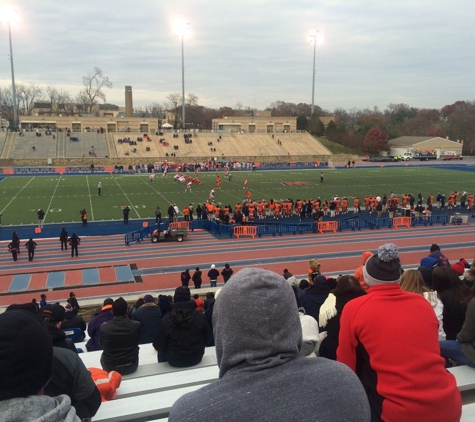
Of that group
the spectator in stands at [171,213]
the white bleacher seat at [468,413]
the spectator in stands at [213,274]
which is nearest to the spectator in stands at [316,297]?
the white bleacher seat at [468,413]

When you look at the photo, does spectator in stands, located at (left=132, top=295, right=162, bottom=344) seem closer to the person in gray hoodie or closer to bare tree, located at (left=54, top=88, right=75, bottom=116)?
the person in gray hoodie

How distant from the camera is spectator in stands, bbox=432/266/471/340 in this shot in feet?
13.5

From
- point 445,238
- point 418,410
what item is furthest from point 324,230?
point 418,410

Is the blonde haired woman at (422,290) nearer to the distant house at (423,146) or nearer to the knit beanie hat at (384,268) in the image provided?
the knit beanie hat at (384,268)

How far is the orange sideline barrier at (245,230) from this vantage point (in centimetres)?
2256

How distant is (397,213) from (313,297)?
979 inches

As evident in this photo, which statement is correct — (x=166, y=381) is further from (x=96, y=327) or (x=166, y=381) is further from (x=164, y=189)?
(x=164, y=189)

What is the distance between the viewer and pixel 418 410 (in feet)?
7.65

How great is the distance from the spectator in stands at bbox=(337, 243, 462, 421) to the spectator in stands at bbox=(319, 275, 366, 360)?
3.22ft

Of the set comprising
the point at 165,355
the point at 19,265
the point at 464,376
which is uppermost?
the point at 464,376

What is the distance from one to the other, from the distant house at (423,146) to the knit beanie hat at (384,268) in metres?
89.1

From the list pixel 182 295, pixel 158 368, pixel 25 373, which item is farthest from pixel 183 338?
pixel 25 373

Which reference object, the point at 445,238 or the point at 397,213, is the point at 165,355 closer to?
the point at 445,238

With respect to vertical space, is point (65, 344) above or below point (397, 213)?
above
